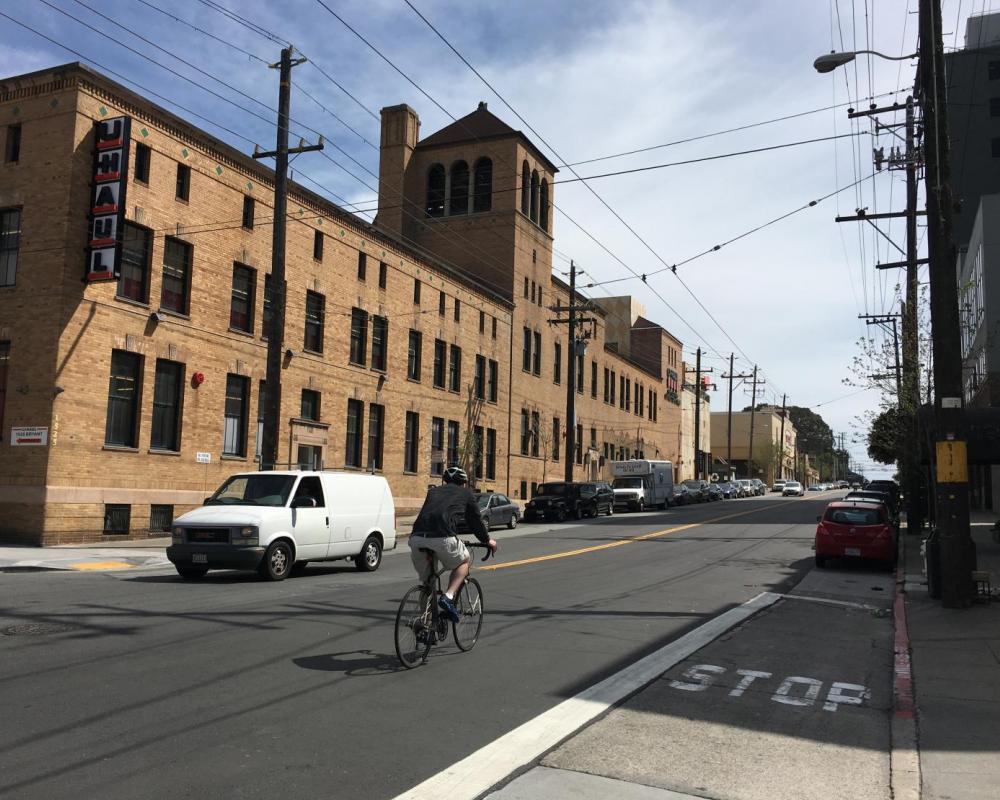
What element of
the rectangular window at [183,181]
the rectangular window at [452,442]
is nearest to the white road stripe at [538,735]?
the rectangular window at [183,181]

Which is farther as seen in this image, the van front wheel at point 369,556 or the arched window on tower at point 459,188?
the arched window on tower at point 459,188

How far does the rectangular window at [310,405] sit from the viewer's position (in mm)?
29375

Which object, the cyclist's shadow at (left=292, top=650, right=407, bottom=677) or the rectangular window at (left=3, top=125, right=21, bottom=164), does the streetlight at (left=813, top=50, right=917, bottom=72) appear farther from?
the rectangular window at (left=3, top=125, right=21, bottom=164)

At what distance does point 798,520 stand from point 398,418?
1730cm

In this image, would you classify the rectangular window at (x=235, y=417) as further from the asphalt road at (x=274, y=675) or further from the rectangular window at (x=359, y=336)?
→ the asphalt road at (x=274, y=675)

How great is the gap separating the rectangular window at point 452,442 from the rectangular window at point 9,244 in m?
20.8

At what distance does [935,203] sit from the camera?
13414mm

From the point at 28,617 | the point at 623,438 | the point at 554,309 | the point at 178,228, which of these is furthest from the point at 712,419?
the point at 28,617

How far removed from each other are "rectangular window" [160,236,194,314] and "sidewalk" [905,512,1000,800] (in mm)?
19793

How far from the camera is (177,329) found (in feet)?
78.3

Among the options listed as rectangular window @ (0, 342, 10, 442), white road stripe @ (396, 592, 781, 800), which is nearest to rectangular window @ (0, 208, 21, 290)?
rectangular window @ (0, 342, 10, 442)

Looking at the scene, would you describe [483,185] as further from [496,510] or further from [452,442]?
[496,510]

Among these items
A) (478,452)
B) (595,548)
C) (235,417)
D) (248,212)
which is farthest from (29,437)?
(478,452)

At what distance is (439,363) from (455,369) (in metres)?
1.70
